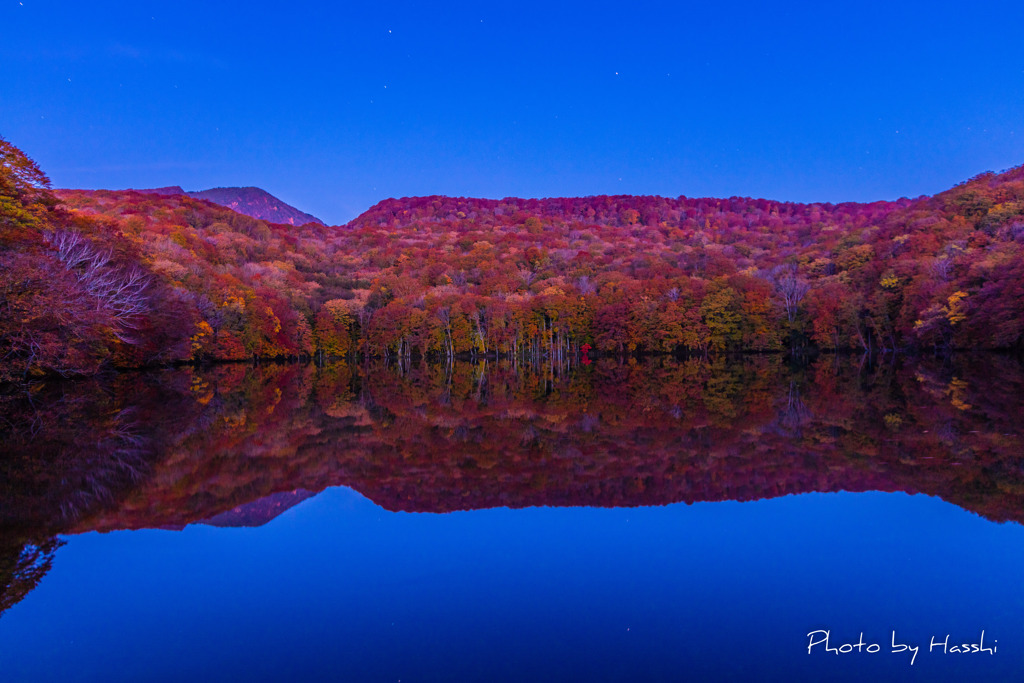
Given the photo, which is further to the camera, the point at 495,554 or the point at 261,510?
the point at 261,510

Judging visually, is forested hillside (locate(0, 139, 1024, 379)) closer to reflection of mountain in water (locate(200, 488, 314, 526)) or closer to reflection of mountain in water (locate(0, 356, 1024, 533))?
reflection of mountain in water (locate(0, 356, 1024, 533))

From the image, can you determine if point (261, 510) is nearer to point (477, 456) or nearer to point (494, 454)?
point (477, 456)

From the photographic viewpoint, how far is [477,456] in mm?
10406

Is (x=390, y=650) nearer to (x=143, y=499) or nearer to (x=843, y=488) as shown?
(x=143, y=499)

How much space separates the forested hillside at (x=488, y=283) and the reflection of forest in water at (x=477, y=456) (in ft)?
38.6

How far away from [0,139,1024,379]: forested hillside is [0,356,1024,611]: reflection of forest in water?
463 inches

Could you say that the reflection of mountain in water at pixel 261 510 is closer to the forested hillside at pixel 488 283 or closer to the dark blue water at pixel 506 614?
the dark blue water at pixel 506 614

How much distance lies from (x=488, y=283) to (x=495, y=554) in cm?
8097

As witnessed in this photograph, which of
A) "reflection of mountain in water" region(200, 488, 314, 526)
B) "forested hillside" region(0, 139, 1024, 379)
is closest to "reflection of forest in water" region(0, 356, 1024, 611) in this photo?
"reflection of mountain in water" region(200, 488, 314, 526)

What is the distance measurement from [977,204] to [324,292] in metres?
78.6

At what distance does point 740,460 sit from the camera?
9.52 metres

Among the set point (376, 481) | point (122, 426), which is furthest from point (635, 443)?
point (122, 426)

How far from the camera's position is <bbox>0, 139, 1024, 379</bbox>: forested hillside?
26766 millimetres

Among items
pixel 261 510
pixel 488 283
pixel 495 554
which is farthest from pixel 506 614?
pixel 488 283
